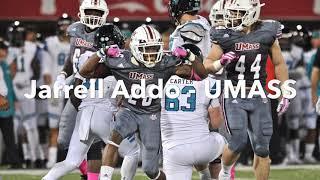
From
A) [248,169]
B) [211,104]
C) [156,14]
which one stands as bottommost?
[248,169]

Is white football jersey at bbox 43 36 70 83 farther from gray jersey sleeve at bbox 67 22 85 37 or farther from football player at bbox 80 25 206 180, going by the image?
football player at bbox 80 25 206 180

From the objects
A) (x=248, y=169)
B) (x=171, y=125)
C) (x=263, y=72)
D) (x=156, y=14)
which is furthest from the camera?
(x=156, y=14)

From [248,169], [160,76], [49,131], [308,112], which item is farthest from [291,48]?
[160,76]

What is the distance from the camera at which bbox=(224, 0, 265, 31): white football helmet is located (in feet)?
28.5

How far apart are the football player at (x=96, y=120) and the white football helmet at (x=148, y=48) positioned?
66cm

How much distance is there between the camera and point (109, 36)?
8.59 metres

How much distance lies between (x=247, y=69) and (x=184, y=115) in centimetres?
123

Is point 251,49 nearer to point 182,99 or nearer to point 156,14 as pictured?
point 182,99

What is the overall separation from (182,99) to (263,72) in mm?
1320

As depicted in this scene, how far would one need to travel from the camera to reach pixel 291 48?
13.2m

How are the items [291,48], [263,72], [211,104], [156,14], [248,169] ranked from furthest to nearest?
[156,14]
[291,48]
[248,169]
[263,72]
[211,104]

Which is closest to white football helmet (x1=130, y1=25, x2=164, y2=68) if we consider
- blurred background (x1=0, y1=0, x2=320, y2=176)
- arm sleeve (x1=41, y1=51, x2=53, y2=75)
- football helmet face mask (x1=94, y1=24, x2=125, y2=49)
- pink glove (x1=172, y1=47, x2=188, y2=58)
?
pink glove (x1=172, y1=47, x2=188, y2=58)

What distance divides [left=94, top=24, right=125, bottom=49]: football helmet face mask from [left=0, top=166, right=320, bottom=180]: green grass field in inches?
98.7

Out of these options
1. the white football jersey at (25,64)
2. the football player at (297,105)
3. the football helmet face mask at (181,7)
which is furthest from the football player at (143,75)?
the football player at (297,105)
